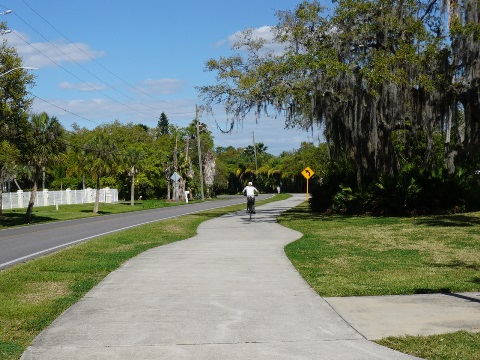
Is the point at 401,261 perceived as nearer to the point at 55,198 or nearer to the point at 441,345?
the point at 441,345

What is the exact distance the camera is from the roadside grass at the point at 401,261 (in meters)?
6.80

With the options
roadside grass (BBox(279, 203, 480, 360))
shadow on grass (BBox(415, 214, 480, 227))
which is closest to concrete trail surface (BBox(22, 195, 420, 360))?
roadside grass (BBox(279, 203, 480, 360))

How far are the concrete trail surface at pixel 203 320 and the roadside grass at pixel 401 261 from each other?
1.53 ft

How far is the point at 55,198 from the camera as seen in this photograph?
6319cm

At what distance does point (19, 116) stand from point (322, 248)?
22.9 meters

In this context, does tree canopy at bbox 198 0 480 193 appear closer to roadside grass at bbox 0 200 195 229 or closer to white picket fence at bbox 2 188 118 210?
roadside grass at bbox 0 200 195 229

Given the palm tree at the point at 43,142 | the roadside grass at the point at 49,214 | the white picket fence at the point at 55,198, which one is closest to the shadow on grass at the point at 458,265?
the roadside grass at the point at 49,214

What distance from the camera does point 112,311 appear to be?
8531mm

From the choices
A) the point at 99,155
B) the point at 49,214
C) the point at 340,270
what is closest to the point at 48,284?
the point at 340,270

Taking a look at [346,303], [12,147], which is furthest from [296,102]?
[346,303]

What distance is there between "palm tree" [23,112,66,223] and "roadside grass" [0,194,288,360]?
63.6 ft

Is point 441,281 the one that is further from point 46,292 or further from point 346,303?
point 46,292

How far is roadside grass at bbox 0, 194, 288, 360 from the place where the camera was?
7555mm

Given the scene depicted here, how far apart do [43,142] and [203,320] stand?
32.0 metres
